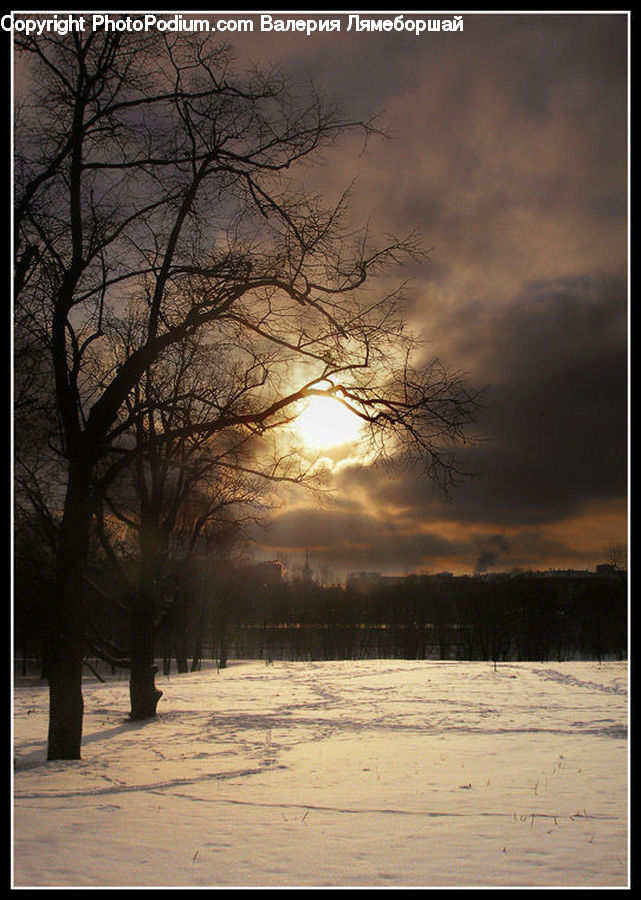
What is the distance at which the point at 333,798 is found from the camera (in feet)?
30.5

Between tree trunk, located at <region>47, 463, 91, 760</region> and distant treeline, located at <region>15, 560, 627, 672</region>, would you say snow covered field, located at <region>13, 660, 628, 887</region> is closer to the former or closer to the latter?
tree trunk, located at <region>47, 463, 91, 760</region>

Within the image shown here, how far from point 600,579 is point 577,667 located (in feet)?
172

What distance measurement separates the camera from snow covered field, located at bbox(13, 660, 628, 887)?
6.54m

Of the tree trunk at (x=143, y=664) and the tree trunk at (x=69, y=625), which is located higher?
the tree trunk at (x=69, y=625)

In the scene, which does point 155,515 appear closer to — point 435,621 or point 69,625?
point 69,625

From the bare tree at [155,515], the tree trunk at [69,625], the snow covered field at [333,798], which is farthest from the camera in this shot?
the bare tree at [155,515]

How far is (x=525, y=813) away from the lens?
855cm

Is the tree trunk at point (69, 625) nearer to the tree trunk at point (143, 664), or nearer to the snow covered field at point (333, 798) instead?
the snow covered field at point (333, 798)

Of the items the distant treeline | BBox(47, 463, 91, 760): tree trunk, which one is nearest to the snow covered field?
BBox(47, 463, 91, 760): tree trunk

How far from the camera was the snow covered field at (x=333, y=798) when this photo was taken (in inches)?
258

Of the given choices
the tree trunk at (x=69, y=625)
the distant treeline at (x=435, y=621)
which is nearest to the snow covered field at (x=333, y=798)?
the tree trunk at (x=69, y=625)
